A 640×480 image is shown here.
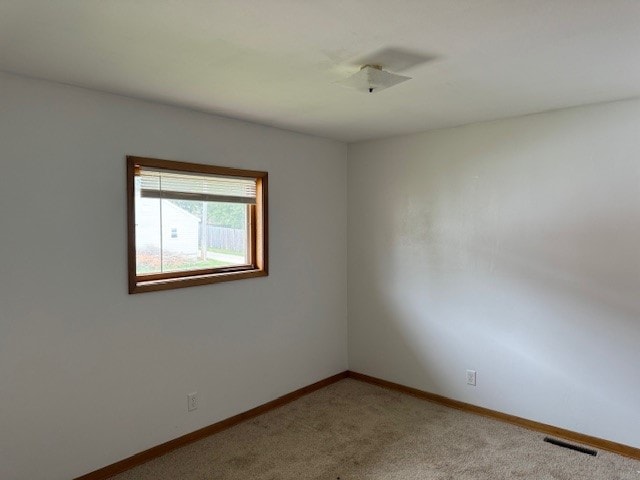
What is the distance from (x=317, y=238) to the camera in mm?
4035

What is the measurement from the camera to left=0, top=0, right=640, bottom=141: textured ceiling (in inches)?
62.6

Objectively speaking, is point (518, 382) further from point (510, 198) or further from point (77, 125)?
point (77, 125)

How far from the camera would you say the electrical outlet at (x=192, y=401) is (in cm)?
304

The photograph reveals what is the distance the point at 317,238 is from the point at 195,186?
1336mm

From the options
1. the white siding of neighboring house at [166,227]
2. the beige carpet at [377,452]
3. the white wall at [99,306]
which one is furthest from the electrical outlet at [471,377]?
the white siding of neighboring house at [166,227]

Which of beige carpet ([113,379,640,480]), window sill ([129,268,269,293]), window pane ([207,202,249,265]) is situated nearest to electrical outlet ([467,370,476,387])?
beige carpet ([113,379,640,480])

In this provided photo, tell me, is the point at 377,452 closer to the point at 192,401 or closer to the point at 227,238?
the point at 192,401

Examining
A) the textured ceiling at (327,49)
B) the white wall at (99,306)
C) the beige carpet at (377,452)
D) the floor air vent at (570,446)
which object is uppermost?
the textured ceiling at (327,49)

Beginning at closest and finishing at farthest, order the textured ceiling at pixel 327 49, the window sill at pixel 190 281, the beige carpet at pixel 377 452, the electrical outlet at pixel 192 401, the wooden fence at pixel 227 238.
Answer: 1. the textured ceiling at pixel 327 49
2. the beige carpet at pixel 377 452
3. the window sill at pixel 190 281
4. the electrical outlet at pixel 192 401
5. the wooden fence at pixel 227 238

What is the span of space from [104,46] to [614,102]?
3059 millimetres

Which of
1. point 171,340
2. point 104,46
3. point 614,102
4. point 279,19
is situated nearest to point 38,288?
point 171,340

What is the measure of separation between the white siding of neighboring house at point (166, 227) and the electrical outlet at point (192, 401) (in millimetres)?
1018

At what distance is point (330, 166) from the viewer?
4148 mm

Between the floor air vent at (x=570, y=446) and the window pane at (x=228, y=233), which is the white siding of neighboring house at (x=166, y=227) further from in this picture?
the floor air vent at (x=570, y=446)
